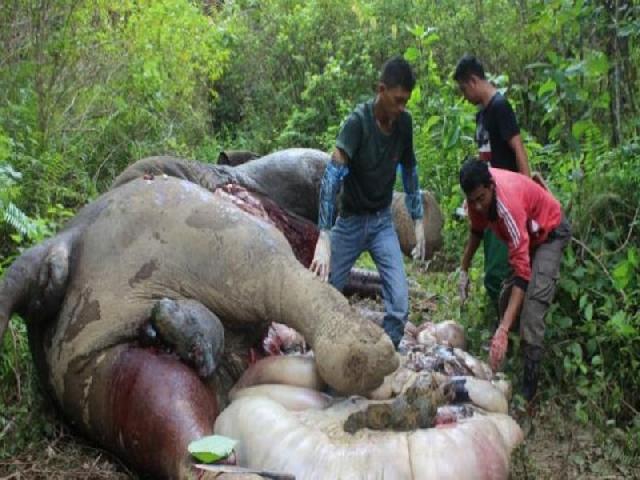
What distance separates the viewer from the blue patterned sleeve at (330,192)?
4492mm

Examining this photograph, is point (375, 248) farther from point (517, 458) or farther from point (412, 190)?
point (517, 458)

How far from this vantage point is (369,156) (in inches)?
186

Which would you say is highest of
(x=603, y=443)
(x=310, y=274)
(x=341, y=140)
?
(x=341, y=140)

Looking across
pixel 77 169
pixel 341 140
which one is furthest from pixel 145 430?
pixel 77 169

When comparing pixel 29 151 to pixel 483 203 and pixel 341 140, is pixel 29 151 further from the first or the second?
pixel 483 203

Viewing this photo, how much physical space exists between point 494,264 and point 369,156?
97cm

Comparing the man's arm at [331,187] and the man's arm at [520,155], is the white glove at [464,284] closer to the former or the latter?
the man's arm at [520,155]

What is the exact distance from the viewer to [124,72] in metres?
8.12

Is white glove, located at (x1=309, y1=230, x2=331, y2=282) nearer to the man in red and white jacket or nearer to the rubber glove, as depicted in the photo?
the man in red and white jacket

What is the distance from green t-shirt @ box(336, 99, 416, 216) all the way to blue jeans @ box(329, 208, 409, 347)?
6 centimetres

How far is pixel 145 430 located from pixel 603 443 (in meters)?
1.99

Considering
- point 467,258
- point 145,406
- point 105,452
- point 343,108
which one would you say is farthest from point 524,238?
point 343,108

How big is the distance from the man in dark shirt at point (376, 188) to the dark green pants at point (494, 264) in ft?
1.24

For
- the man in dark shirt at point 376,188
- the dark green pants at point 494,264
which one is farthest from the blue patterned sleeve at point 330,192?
the dark green pants at point 494,264
